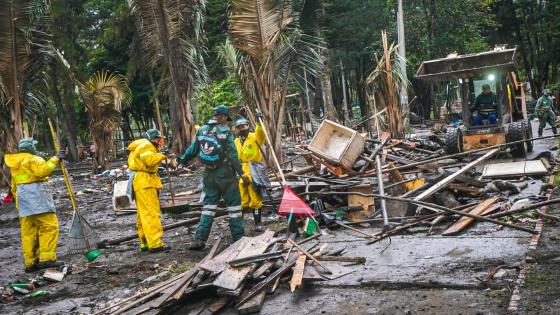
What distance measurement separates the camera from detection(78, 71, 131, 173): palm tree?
→ 2103 centimetres

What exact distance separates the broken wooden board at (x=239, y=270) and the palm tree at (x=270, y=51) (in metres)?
8.40

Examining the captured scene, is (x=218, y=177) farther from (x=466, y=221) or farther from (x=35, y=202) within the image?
(x=466, y=221)

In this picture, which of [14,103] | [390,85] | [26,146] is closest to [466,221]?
[26,146]

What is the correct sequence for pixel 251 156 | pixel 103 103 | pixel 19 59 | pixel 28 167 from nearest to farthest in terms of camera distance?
1. pixel 28 167
2. pixel 251 156
3. pixel 19 59
4. pixel 103 103

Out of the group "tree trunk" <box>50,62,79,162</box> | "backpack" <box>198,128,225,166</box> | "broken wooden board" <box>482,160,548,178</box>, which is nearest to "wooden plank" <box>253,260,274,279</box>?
"backpack" <box>198,128,225,166</box>

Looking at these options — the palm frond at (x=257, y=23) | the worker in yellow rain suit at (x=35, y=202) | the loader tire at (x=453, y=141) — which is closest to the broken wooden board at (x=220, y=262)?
the worker in yellow rain suit at (x=35, y=202)

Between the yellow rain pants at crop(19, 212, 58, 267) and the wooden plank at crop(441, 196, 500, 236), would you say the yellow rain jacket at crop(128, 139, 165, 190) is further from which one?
the wooden plank at crop(441, 196, 500, 236)

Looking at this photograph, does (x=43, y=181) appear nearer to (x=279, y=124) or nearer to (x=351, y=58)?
(x=279, y=124)

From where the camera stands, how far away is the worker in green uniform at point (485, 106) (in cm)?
1533

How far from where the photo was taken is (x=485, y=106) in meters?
15.5

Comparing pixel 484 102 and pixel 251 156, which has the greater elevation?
pixel 484 102

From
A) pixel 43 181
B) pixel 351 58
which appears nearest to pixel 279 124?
pixel 43 181

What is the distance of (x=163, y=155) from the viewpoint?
28.5 feet

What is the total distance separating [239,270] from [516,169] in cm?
766
